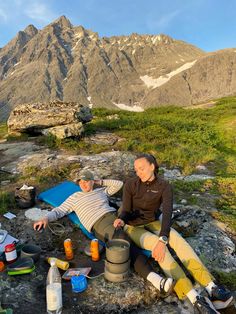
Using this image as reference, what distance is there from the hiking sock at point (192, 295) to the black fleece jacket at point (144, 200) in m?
1.62

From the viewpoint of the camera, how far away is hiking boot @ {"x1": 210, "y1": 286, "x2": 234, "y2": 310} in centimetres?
551

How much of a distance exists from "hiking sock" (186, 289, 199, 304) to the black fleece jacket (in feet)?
5.33

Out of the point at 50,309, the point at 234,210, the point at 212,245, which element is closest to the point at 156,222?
the point at 212,245

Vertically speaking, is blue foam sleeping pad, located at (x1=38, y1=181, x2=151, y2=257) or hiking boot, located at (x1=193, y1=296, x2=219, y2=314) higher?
blue foam sleeping pad, located at (x1=38, y1=181, x2=151, y2=257)

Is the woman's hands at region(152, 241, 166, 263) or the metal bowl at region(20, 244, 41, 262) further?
the metal bowl at region(20, 244, 41, 262)

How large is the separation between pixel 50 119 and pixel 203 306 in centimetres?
1311

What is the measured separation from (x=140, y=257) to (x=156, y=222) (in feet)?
3.39

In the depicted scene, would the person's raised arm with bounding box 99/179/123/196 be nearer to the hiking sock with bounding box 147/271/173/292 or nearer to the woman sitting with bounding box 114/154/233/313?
the woman sitting with bounding box 114/154/233/313

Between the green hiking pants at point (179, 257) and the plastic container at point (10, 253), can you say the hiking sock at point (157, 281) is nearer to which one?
the green hiking pants at point (179, 257)

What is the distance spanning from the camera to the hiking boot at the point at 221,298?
5.51 metres

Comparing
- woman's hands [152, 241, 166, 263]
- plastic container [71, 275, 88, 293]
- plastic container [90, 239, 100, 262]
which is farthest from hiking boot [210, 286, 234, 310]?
plastic container [90, 239, 100, 262]

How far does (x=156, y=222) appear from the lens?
277 inches

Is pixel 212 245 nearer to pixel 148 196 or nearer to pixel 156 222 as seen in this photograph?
pixel 156 222

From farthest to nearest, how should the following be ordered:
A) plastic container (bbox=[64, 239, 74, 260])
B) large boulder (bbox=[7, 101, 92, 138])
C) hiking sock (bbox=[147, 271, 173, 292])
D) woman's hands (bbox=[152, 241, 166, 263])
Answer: large boulder (bbox=[7, 101, 92, 138]) → plastic container (bbox=[64, 239, 74, 260]) → woman's hands (bbox=[152, 241, 166, 263]) → hiking sock (bbox=[147, 271, 173, 292])
